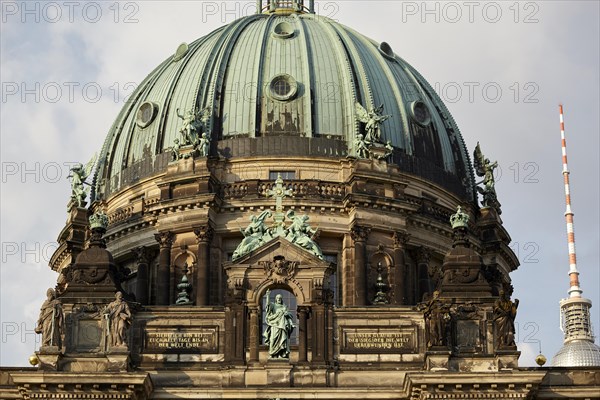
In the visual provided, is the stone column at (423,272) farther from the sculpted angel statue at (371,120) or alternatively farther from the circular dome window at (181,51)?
the circular dome window at (181,51)

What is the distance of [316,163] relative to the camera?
70.2 metres

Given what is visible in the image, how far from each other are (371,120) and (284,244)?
43.8 feet

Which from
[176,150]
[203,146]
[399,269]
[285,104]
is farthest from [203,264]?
[285,104]

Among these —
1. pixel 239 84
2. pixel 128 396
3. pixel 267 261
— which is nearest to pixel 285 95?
pixel 239 84

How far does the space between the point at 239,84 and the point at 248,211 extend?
7.77 m

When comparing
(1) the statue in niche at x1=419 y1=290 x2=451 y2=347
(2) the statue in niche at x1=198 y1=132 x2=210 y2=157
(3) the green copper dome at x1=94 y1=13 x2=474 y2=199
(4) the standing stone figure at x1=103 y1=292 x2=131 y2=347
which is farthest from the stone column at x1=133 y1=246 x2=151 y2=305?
(1) the statue in niche at x1=419 y1=290 x2=451 y2=347

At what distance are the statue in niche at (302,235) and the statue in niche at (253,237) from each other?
3.11 feet

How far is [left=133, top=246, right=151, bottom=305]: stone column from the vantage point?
68775 millimetres

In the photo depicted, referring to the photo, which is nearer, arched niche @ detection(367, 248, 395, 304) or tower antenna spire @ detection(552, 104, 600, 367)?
arched niche @ detection(367, 248, 395, 304)

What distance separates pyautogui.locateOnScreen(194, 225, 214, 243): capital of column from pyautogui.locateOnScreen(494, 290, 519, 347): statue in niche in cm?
1547

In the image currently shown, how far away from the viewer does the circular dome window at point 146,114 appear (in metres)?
74.1

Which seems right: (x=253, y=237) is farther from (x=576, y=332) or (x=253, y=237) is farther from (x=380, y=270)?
(x=576, y=332)

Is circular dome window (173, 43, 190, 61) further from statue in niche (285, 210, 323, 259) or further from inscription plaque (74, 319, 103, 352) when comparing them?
inscription plaque (74, 319, 103, 352)

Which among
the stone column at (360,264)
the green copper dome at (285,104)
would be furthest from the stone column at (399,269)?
the green copper dome at (285,104)
